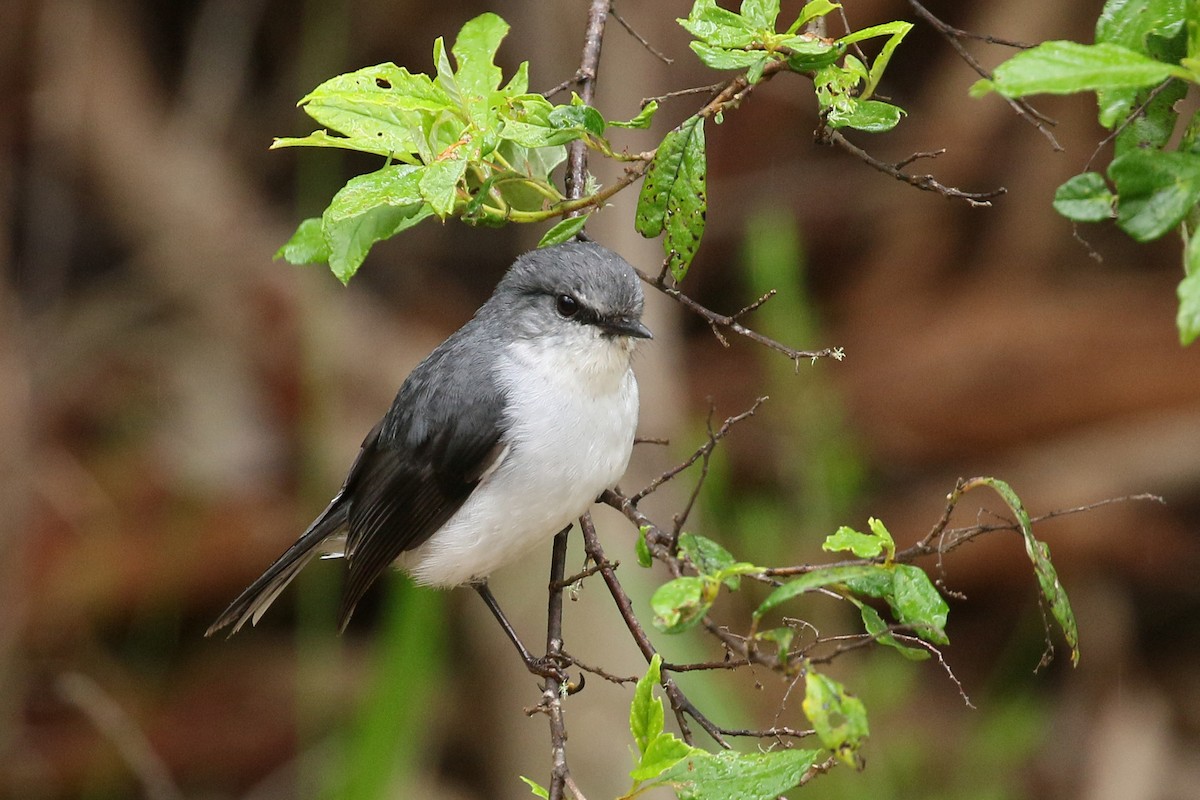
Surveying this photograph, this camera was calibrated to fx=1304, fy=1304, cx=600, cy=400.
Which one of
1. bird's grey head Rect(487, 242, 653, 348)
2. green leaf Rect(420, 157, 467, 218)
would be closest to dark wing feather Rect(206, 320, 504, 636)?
bird's grey head Rect(487, 242, 653, 348)

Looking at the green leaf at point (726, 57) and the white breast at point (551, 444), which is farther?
the white breast at point (551, 444)

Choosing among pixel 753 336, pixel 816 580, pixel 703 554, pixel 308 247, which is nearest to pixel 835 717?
pixel 816 580

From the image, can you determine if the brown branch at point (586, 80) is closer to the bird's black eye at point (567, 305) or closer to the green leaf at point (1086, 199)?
the bird's black eye at point (567, 305)

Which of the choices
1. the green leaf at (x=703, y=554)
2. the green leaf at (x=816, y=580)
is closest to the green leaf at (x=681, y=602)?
the green leaf at (x=816, y=580)

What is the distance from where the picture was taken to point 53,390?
6254mm

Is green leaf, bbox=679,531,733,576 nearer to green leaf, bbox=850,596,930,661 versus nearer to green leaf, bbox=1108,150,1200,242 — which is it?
green leaf, bbox=850,596,930,661

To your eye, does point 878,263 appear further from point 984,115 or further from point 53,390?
point 53,390

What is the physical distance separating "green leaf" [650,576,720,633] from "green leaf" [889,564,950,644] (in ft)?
0.79

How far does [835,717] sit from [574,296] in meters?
1.37

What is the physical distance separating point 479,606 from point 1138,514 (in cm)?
278

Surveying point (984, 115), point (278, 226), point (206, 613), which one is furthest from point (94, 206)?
point (984, 115)

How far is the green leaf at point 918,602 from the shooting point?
5.35 feet

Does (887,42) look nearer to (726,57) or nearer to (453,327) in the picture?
(726,57)

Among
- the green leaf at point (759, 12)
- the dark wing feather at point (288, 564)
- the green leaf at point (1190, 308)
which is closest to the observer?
the green leaf at point (1190, 308)
